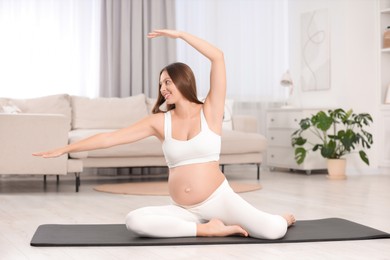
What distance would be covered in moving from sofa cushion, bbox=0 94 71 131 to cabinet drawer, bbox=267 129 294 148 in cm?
229

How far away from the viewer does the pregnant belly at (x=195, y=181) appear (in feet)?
9.68

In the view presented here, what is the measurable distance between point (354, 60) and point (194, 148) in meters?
4.54

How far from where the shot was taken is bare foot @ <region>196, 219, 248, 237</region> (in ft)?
9.74

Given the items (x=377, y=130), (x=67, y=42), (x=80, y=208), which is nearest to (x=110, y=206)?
(x=80, y=208)

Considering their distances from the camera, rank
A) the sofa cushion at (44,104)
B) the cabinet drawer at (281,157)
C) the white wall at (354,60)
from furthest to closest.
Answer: the cabinet drawer at (281,157)
the white wall at (354,60)
the sofa cushion at (44,104)

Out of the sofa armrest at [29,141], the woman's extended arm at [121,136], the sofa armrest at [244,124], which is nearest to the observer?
the woman's extended arm at [121,136]

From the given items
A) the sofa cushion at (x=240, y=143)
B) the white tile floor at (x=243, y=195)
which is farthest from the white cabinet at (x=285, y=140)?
the sofa cushion at (x=240, y=143)

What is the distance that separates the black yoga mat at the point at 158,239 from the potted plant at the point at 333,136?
3292mm

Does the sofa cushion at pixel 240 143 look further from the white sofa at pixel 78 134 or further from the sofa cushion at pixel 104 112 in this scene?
the sofa cushion at pixel 104 112

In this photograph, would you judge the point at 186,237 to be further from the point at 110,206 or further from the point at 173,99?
the point at 110,206

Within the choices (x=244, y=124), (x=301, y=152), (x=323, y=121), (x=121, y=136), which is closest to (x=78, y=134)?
(x=244, y=124)

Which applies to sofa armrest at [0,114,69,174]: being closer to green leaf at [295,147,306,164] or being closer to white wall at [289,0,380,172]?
green leaf at [295,147,306,164]

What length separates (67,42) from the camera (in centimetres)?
701

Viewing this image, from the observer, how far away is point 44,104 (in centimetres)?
638
